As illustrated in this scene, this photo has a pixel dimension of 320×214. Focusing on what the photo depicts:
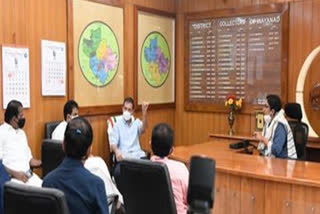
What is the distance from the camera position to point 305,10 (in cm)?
493

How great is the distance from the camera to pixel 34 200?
1.59 meters

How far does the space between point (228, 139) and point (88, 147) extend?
11.6ft

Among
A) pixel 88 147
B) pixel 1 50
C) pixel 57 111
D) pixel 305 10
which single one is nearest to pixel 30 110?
pixel 57 111

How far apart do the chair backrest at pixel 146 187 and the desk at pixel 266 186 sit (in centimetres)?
101

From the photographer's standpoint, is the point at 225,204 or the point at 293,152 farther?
the point at 293,152

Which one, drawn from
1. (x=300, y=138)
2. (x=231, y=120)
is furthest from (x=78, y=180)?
(x=231, y=120)

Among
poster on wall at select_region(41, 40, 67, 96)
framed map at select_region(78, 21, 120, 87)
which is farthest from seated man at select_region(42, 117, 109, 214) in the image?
framed map at select_region(78, 21, 120, 87)

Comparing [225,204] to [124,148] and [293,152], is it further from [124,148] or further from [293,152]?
[124,148]

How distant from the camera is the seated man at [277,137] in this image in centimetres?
Result: 371

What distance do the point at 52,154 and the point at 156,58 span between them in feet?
9.82

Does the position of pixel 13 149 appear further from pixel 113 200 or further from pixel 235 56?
pixel 235 56

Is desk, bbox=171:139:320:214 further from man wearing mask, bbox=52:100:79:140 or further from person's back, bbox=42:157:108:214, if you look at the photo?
person's back, bbox=42:157:108:214

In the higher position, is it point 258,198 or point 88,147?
point 88,147

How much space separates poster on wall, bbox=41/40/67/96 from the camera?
4.17m
